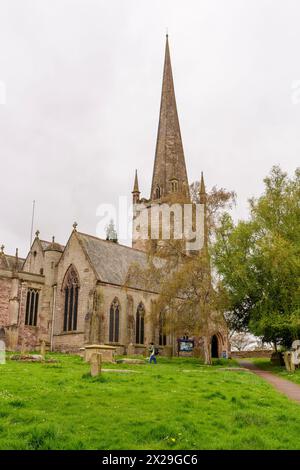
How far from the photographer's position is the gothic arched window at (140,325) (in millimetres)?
42531

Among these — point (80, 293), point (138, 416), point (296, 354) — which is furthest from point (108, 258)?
point (138, 416)

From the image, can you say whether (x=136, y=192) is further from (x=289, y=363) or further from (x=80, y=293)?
(x=289, y=363)

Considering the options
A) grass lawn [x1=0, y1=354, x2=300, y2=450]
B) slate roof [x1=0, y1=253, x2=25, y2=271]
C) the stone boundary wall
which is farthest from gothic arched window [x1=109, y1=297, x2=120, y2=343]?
grass lawn [x1=0, y1=354, x2=300, y2=450]

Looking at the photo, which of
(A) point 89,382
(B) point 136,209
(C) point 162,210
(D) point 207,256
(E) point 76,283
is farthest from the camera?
(B) point 136,209

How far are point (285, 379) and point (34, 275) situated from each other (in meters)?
24.2

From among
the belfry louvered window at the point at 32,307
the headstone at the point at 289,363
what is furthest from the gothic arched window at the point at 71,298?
the headstone at the point at 289,363

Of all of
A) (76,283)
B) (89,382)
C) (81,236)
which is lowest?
(89,382)

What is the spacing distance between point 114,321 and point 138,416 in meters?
29.6

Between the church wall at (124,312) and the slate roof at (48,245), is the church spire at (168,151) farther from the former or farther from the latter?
the church wall at (124,312)

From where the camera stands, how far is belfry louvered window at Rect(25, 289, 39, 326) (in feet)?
133

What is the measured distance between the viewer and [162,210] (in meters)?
60.0

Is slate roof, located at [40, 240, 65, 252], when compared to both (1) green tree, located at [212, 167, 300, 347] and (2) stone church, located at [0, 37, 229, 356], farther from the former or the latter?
(1) green tree, located at [212, 167, 300, 347]
